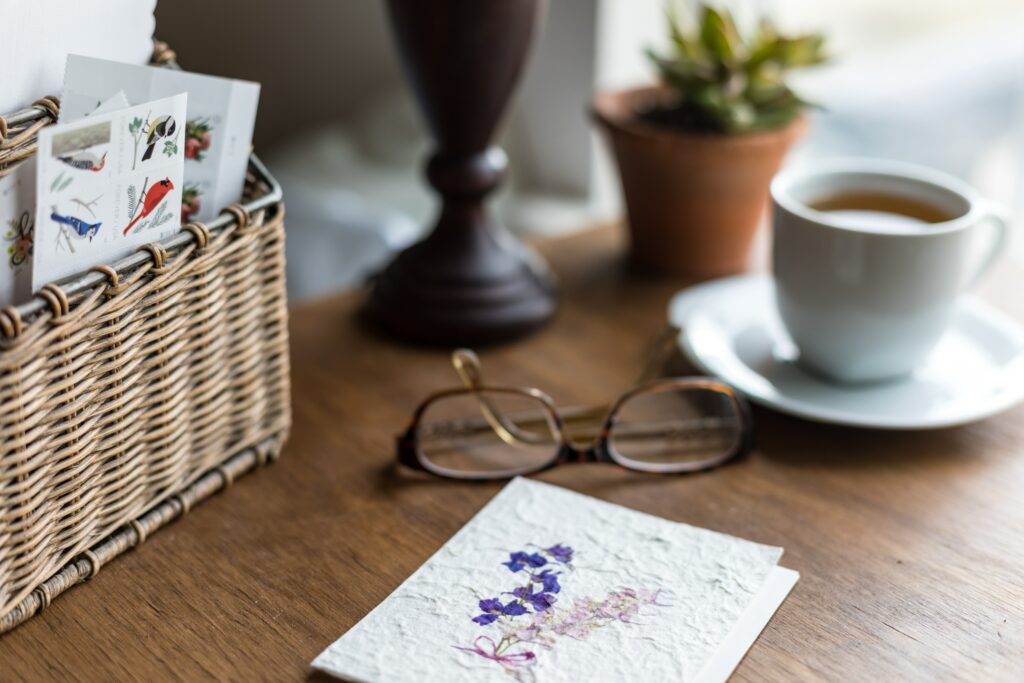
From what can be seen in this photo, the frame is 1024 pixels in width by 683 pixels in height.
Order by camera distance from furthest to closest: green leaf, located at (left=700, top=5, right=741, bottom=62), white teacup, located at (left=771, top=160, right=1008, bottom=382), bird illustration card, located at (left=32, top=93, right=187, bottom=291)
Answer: green leaf, located at (left=700, top=5, right=741, bottom=62) → white teacup, located at (left=771, top=160, right=1008, bottom=382) → bird illustration card, located at (left=32, top=93, right=187, bottom=291)

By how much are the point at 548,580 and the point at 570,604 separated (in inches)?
0.9

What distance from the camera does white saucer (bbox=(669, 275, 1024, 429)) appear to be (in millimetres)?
673

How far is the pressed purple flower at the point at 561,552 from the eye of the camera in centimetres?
55

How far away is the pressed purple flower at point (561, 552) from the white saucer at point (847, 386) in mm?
195

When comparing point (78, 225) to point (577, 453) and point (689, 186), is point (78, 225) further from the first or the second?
point (689, 186)

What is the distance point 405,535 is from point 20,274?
24 centimetres

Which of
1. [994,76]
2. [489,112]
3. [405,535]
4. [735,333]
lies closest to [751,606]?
[405,535]

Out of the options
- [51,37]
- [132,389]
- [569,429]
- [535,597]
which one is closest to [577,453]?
[569,429]

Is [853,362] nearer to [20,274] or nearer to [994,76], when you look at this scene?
[20,274]

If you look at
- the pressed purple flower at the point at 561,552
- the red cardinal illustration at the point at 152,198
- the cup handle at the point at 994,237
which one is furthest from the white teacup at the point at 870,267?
the red cardinal illustration at the point at 152,198

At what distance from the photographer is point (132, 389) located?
1.72 ft

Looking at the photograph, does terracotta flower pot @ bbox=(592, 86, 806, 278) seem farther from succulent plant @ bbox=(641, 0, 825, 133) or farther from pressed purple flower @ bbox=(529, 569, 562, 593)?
pressed purple flower @ bbox=(529, 569, 562, 593)

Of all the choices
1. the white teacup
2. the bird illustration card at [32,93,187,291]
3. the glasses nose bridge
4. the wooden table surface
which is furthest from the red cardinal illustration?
the white teacup

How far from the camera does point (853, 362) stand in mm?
693
